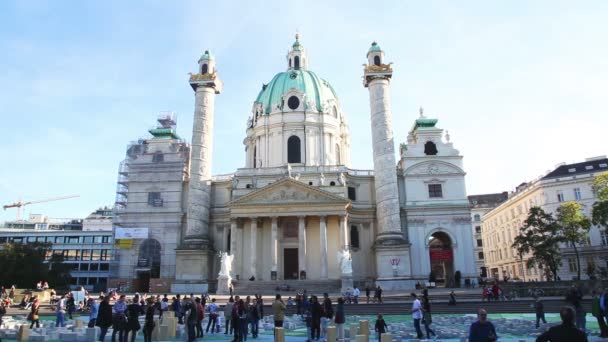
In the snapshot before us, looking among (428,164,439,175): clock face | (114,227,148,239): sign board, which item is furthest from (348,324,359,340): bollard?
(114,227,148,239): sign board

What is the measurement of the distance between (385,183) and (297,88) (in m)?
18.2

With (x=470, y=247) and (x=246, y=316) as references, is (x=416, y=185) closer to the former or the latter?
(x=470, y=247)

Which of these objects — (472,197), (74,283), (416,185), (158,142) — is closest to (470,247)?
(416,185)

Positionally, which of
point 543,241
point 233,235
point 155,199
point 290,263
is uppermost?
point 155,199

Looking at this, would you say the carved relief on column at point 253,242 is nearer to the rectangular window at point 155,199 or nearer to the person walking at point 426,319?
the rectangular window at point 155,199

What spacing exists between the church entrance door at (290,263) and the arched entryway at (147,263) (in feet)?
42.8

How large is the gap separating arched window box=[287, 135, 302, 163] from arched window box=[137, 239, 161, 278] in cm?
1728

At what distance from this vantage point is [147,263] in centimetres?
4756

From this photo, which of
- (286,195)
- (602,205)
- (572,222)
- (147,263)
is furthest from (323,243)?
(602,205)

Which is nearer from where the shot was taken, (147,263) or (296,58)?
(147,263)

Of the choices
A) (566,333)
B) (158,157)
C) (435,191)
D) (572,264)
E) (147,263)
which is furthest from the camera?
(158,157)

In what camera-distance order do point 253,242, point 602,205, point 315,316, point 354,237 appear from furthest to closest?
point 354,237
point 253,242
point 602,205
point 315,316

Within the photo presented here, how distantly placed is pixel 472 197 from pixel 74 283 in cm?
7249

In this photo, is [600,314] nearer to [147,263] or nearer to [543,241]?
[543,241]
